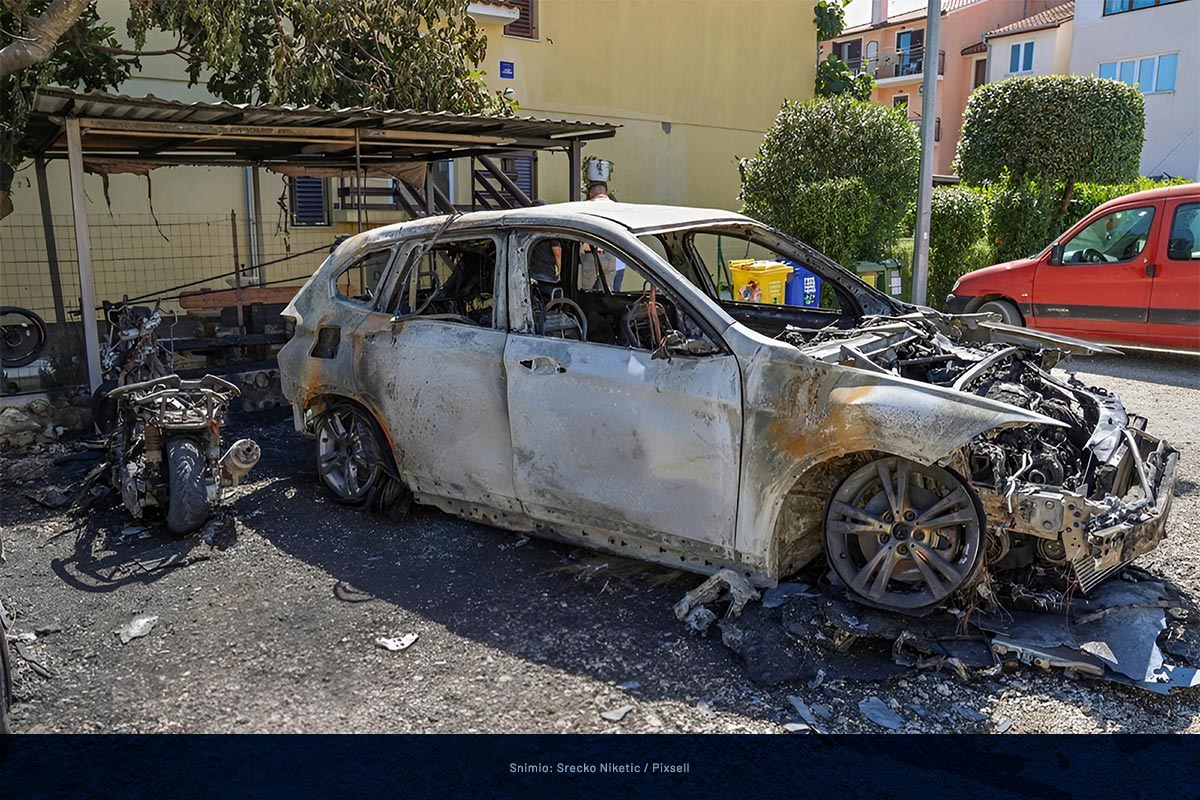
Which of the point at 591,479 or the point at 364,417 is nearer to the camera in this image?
the point at 591,479

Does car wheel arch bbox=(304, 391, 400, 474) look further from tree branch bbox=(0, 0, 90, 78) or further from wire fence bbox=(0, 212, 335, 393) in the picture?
wire fence bbox=(0, 212, 335, 393)

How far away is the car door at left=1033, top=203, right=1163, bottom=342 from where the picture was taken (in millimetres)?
10453

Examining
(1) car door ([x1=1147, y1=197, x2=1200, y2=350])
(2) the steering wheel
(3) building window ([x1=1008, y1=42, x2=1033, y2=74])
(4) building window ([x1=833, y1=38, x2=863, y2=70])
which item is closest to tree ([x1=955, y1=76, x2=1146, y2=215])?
(1) car door ([x1=1147, y1=197, x2=1200, y2=350])

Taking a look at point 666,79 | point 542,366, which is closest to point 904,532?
point 542,366

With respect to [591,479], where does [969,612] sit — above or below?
below

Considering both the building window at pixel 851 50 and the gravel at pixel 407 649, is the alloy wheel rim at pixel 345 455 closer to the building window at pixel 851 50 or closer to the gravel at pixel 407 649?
the gravel at pixel 407 649

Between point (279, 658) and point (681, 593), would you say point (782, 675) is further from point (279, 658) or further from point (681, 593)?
point (279, 658)

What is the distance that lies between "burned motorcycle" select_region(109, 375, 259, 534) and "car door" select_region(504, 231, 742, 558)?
1.89 metres

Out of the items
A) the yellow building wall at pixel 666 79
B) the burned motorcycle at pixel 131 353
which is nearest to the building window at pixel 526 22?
the yellow building wall at pixel 666 79

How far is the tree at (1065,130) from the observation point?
14914 millimetres
